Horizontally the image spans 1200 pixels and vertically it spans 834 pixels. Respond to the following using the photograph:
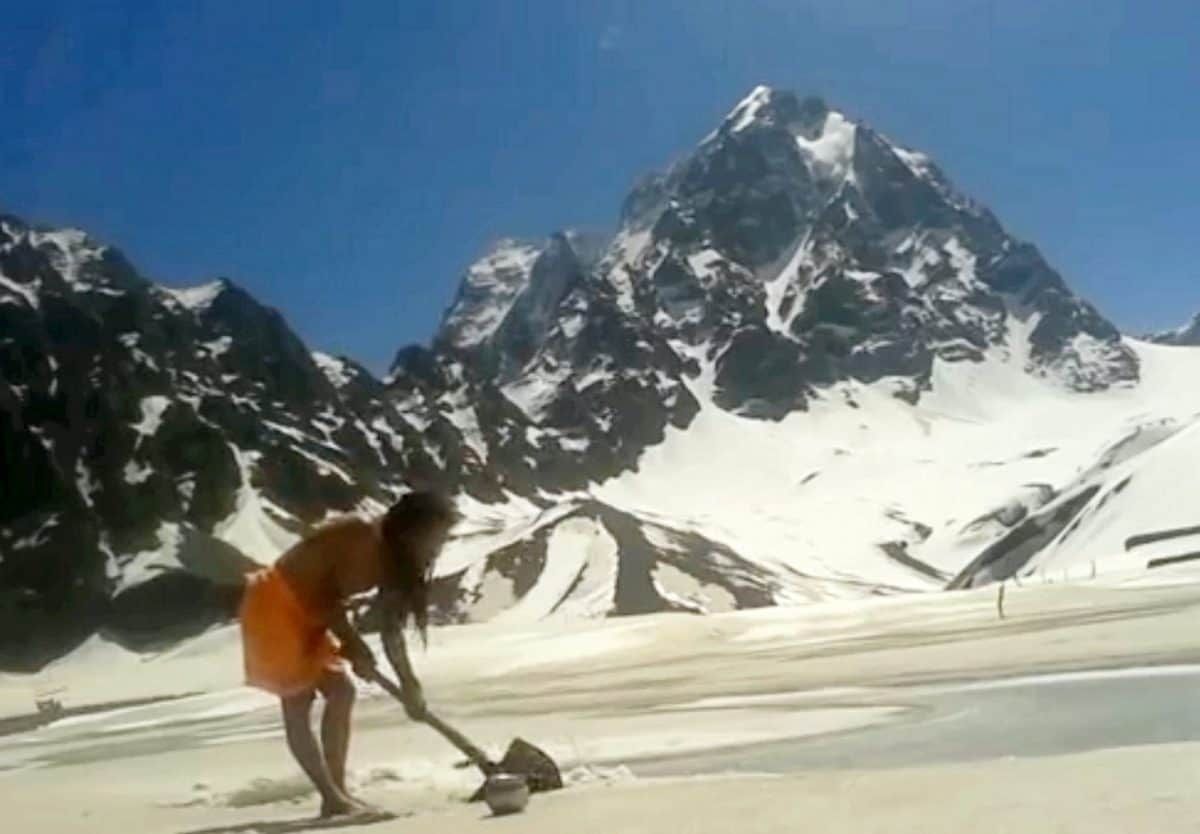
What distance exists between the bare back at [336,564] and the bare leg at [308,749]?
23.6 inches

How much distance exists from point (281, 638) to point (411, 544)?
99cm

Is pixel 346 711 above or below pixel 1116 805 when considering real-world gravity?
above

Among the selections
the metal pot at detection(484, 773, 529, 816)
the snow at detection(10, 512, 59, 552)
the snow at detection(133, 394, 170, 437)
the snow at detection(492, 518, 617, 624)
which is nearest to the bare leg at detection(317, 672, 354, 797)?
the metal pot at detection(484, 773, 529, 816)

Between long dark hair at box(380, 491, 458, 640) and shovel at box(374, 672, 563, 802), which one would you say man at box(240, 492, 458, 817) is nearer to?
long dark hair at box(380, 491, 458, 640)

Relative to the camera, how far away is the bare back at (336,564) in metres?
8.66

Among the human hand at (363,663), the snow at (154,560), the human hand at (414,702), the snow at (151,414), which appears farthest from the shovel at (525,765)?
the snow at (151,414)

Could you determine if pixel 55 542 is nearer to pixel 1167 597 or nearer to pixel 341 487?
pixel 341 487

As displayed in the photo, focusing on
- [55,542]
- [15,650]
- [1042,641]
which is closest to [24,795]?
[1042,641]

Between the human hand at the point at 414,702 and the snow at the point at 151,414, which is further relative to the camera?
the snow at the point at 151,414

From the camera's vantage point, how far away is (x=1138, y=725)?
11.0 meters

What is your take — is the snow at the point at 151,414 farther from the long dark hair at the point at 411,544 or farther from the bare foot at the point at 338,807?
the long dark hair at the point at 411,544

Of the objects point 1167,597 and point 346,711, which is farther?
point 1167,597

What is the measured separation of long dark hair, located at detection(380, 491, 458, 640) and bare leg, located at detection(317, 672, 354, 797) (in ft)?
2.18

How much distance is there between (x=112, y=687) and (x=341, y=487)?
100.0 metres
